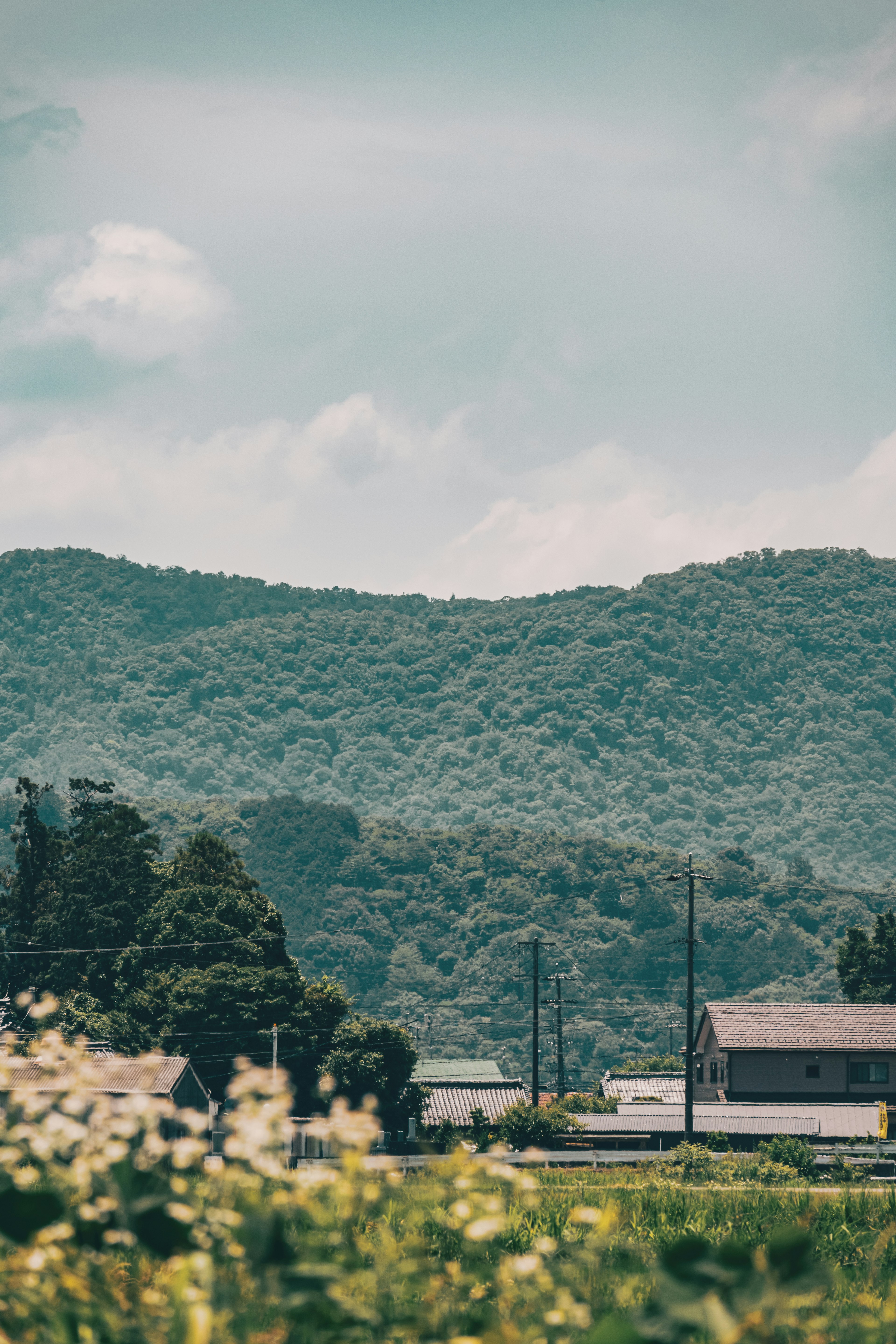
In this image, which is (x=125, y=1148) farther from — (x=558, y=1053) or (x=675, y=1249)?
(x=558, y=1053)

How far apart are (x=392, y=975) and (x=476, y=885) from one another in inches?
799

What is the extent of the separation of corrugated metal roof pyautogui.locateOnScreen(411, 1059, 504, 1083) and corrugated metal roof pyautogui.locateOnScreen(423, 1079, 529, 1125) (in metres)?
26.7

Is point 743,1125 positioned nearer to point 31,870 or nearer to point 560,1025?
point 560,1025

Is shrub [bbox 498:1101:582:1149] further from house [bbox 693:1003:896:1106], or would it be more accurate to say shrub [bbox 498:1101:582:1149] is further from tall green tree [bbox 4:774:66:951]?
tall green tree [bbox 4:774:66:951]

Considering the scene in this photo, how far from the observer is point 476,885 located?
196m

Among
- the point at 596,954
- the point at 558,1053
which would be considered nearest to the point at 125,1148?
the point at 558,1053

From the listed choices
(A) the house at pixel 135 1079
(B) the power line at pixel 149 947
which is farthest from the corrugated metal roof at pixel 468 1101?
(A) the house at pixel 135 1079

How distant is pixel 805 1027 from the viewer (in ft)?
245

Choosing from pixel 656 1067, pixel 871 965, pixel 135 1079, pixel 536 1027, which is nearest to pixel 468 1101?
pixel 536 1027

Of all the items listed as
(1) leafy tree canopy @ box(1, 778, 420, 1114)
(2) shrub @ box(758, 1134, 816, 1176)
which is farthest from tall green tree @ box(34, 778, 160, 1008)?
(2) shrub @ box(758, 1134, 816, 1176)

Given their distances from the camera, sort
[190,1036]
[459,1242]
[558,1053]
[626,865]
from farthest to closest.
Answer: [626,865] → [558,1053] → [190,1036] → [459,1242]

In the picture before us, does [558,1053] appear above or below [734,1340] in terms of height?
below

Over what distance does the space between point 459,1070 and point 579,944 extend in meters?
59.8

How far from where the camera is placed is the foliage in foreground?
587 centimetres
